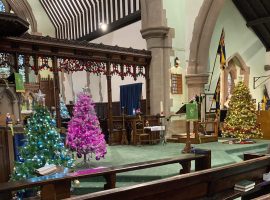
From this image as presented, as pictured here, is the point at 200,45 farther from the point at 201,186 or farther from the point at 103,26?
the point at 201,186

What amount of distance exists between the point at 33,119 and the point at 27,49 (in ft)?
9.70

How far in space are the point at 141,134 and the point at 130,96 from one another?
349 centimetres

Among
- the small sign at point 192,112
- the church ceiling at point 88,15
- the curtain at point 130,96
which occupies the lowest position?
the small sign at point 192,112

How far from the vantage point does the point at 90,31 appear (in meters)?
12.5

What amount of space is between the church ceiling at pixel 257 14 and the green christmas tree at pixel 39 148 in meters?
8.94

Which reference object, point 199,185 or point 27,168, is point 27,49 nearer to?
point 27,168

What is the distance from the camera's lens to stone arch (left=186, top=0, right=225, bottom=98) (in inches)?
320

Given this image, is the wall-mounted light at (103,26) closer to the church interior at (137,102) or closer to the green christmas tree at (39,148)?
the church interior at (137,102)

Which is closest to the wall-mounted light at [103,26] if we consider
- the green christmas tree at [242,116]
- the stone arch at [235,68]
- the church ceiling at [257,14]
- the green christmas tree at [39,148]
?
the church ceiling at [257,14]

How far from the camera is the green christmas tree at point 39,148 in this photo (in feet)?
10.6

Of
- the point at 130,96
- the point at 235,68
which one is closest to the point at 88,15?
the point at 130,96

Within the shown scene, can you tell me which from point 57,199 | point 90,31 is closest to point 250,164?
point 57,199

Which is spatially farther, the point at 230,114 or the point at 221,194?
the point at 230,114

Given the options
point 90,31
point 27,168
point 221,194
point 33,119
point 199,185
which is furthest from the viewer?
point 90,31
